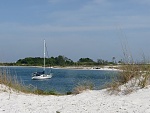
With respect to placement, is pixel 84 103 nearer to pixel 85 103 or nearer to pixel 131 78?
pixel 85 103

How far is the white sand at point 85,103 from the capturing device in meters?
8.52

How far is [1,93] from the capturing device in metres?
11.5

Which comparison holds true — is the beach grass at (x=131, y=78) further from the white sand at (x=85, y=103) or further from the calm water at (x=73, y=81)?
the calm water at (x=73, y=81)

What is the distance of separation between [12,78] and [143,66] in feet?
17.1

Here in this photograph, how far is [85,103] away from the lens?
9.42 metres

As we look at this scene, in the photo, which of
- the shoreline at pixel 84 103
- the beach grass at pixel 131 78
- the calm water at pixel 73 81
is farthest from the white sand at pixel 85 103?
the calm water at pixel 73 81

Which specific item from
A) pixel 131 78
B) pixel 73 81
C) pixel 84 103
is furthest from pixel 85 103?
pixel 73 81

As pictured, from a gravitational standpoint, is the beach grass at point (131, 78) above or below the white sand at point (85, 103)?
above

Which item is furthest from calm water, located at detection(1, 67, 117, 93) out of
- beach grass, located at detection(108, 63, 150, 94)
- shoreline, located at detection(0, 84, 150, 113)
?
shoreline, located at detection(0, 84, 150, 113)

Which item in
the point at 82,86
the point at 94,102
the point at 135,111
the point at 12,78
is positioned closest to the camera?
the point at 135,111

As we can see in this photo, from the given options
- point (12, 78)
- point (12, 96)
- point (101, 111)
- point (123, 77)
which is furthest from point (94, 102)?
point (12, 78)

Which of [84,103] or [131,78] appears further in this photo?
[131,78]

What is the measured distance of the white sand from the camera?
852cm

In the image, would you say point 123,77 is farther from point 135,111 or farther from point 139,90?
point 135,111
